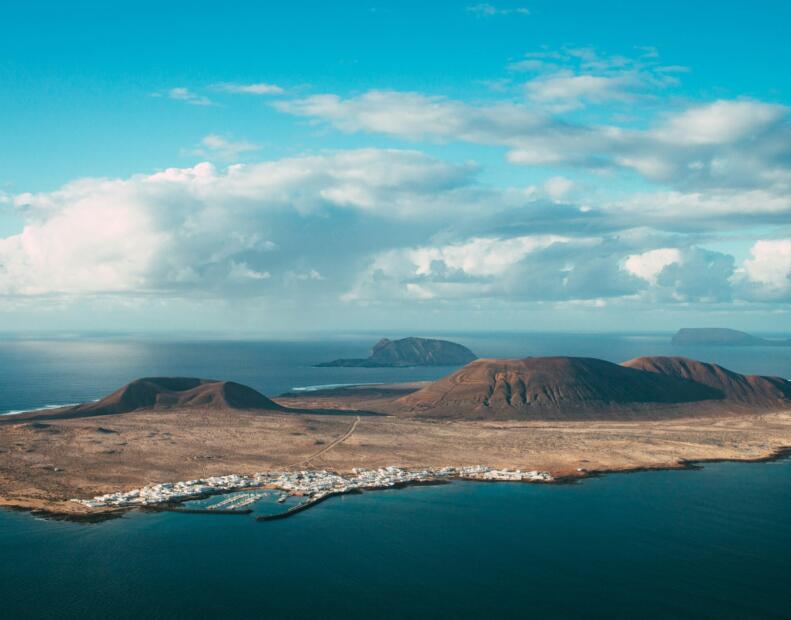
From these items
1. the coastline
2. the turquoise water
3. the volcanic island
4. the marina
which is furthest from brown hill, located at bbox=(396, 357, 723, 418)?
the turquoise water

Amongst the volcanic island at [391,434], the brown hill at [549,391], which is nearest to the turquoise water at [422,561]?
the volcanic island at [391,434]

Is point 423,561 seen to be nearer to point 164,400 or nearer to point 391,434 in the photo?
point 391,434

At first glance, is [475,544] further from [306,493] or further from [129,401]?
[129,401]

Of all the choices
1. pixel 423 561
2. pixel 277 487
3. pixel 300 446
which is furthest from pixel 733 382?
A: pixel 423 561

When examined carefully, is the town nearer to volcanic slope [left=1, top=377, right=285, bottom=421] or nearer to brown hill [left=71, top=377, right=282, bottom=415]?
volcanic slope [left=1, top=377, right=285, bottom=421]

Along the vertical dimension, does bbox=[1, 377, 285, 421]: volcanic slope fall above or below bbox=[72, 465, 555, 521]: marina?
above

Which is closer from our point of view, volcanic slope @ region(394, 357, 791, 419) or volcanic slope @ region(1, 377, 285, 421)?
volcanic slope @ region(1, 377, 285, 421)

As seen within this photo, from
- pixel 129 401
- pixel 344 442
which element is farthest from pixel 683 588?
pixel 129 401
